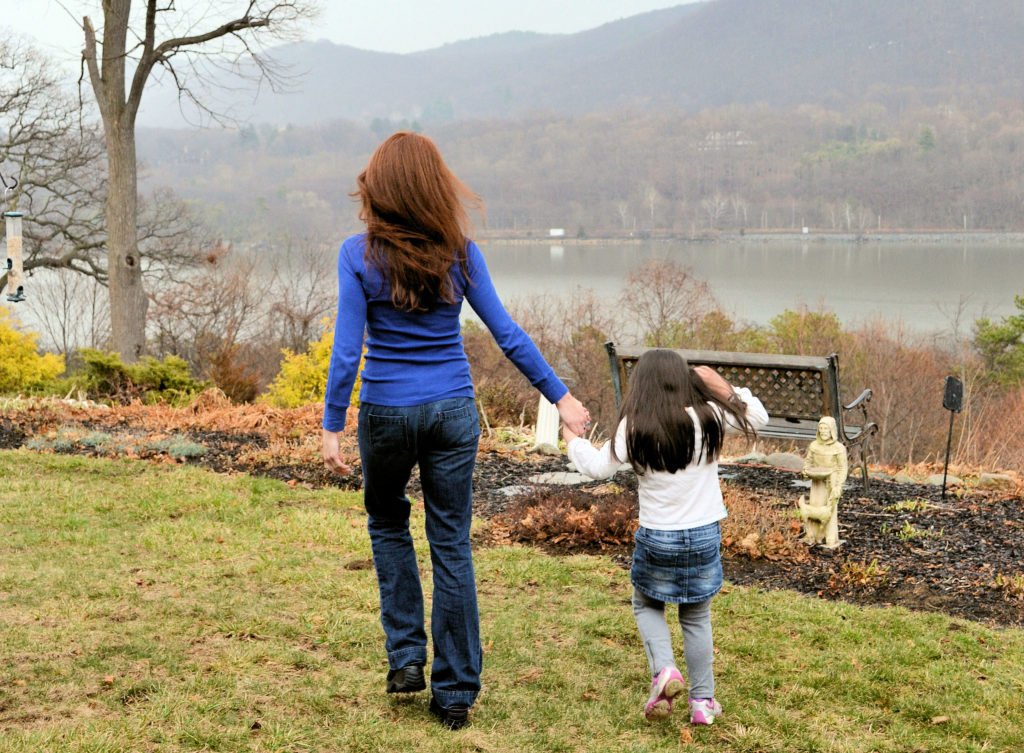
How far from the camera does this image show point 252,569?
527 centimetres

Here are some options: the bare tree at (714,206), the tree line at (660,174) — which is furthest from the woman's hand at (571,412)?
the bare tree at (714,206)

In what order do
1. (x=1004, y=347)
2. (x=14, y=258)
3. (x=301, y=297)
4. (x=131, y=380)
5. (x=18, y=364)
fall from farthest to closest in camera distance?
(x=301, y=297) < (x=1004, y=347) < (x=18, y=364) < (x=131, y=380) < (x=14, y=258)

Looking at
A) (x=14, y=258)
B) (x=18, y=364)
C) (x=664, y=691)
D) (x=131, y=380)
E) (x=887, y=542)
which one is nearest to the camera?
(x=664, y=691)

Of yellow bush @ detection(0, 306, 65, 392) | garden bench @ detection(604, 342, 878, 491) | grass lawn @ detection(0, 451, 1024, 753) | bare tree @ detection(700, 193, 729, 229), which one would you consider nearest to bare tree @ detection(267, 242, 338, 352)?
yellow bush @ detection(0, 306, 65, 392)

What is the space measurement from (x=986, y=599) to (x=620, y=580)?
6.10ft

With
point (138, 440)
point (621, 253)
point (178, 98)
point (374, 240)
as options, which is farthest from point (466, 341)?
point (621, 253)

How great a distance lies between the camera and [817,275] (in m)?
86.2

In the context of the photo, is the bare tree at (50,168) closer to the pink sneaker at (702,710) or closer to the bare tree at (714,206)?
the pink sneaker at (702,710)

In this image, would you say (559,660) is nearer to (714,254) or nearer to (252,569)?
(252,569)

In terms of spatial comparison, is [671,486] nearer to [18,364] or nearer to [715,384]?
[715,384]

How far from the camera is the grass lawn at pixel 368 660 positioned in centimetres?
339

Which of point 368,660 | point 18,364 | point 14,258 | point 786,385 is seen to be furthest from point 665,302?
point 368,660

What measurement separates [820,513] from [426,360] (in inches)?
131

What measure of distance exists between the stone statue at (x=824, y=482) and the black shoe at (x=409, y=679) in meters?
2.90
